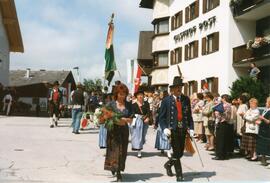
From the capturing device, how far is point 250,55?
30328 mm

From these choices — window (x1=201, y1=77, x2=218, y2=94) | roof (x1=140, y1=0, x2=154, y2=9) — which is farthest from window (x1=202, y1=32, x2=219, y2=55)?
roof (x1=140, y1=0, x2=154, y2=9)

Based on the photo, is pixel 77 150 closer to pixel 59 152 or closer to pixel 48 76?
pixel 59 152

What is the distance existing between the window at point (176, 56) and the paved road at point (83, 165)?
82.5 feet

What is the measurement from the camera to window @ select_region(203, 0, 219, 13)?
1339 inches

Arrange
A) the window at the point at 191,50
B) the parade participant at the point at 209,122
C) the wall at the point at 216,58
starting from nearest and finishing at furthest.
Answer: the parade participant at the point at 209,122, the wall at the point at 216,58, the window at the point at 191,50

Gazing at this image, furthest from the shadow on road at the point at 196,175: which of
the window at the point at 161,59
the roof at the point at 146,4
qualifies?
the roof at the point at 146,4

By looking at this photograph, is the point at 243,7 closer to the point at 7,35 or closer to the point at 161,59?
the point at 161,59

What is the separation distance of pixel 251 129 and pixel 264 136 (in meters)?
Result: 0.57

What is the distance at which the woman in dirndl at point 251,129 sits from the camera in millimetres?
13430

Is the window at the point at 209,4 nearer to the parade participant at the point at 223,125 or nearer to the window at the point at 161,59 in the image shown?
the window at the point at 161,59

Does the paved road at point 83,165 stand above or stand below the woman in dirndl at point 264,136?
below

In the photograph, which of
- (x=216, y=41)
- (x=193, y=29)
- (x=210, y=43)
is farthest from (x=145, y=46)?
(x=216, y=41)

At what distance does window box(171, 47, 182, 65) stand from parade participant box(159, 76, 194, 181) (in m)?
31.1

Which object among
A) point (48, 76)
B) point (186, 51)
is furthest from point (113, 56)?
point (48, 76)
